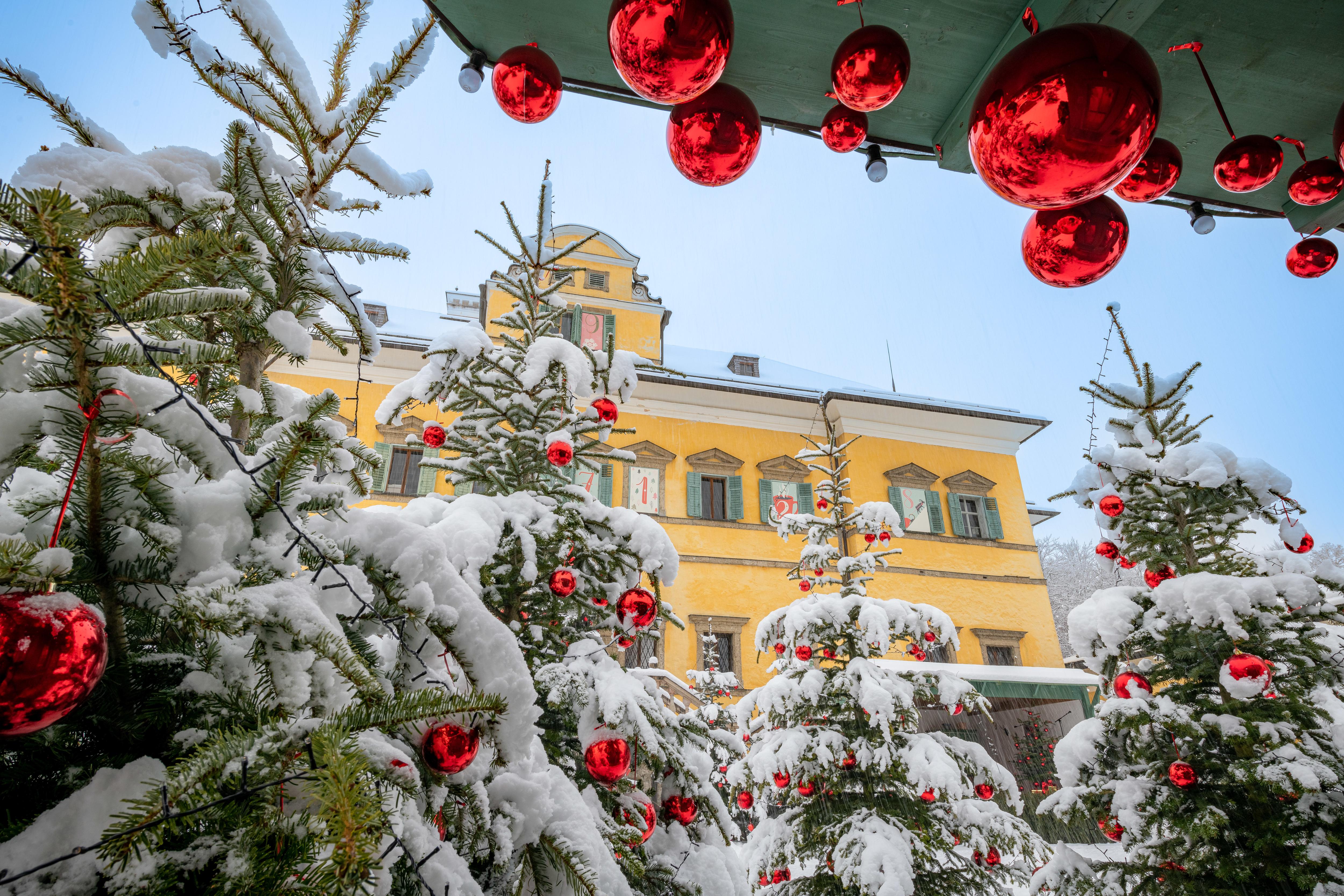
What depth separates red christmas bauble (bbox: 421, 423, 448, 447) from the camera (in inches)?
155

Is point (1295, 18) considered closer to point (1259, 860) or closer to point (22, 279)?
point (22, 279)

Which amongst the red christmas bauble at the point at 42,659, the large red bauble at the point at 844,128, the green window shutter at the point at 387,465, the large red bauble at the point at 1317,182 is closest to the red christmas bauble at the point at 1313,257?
the large red bauble at the point at 1317,182

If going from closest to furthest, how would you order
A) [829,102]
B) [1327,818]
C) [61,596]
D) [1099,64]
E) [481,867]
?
1. [61,596]
2. [1099,64]
3. [481,867]
4. [829,102]
5. [1327,818]

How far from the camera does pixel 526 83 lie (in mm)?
2367

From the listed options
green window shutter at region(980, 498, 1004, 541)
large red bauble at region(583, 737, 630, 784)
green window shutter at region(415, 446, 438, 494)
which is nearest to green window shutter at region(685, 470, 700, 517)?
green window shutter at region(415, 446, 438, 494)

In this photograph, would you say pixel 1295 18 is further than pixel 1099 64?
Yes

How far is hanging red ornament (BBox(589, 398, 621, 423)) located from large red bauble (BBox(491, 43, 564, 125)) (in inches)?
71.7

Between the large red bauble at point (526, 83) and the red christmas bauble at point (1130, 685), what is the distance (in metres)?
5.91

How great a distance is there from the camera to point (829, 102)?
2.82 metres

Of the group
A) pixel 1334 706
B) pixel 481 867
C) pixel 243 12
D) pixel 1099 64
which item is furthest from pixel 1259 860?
pixel 243 12

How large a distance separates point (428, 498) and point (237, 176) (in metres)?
1.56

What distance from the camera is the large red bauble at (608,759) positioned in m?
2.60

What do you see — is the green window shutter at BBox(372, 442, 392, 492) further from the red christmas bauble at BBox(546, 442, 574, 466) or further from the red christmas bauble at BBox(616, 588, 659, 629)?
the red christmas bauble at BBox(616, 588, 659, 629)

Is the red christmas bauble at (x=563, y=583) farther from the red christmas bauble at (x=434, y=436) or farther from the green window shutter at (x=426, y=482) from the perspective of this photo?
the green window shutter at (x=426, y=482)
